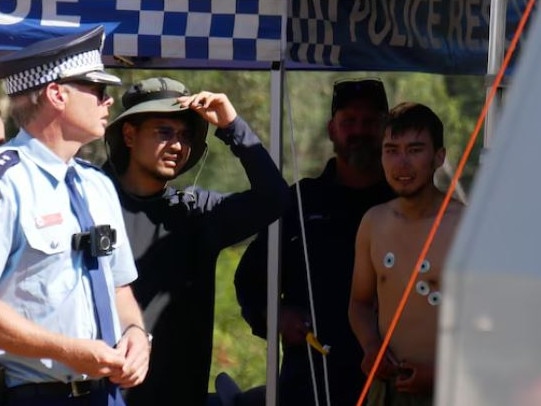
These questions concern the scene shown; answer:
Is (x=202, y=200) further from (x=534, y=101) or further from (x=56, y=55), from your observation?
(x=534, y=101)

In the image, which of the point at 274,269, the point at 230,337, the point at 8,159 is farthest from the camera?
the point at 230,337

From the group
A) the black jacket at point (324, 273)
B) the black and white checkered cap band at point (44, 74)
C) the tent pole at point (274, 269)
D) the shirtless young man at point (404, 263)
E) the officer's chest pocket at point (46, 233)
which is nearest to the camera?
the officer's chest pocket at point (46, 233)

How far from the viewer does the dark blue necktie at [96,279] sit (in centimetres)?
379

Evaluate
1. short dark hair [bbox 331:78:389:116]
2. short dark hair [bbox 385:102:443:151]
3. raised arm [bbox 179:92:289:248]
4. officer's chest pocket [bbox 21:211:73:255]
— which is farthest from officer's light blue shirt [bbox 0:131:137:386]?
short dark hair [bbox 331:78:389:116]

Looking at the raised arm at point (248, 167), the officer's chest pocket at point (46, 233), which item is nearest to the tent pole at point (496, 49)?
the raised arm at point (248, 167)

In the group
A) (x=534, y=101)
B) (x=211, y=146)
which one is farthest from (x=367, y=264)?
(x=211, y=146)

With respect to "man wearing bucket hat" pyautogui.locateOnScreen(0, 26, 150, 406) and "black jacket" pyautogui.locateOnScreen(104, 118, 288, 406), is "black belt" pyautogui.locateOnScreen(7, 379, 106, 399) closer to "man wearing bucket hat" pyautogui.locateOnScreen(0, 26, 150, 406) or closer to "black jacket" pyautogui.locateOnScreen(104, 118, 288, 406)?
"man wearing bucket hat" pyautogui.locateOnScreen(0, 26, 150, 406)

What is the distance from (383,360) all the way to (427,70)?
4.08 ft

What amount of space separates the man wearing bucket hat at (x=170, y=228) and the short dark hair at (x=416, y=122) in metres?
0.44

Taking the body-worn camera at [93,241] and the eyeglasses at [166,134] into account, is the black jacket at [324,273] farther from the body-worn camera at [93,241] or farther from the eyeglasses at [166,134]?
the body-worn camera at [93,241]

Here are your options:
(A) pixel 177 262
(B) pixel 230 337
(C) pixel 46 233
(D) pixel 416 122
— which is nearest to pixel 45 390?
(C) pixel 46 233

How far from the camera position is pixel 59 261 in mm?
3742

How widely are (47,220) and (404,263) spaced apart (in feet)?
4.31

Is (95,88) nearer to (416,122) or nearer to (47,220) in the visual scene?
(47,220)
